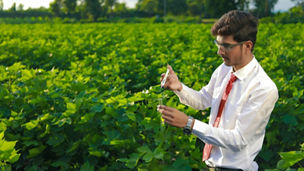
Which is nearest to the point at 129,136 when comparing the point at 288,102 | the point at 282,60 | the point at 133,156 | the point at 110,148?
the point at 110,148

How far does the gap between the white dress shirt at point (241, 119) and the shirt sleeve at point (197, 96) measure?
0.60ft

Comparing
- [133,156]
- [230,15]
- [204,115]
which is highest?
[230,15]

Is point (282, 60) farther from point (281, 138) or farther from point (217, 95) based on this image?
point (217, 95)

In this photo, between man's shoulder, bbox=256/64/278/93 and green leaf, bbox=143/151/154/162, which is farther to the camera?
man's shoulder, bbox=256/64/278/93

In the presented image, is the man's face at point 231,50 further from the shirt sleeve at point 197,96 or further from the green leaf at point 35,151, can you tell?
the green leaf at point 35,151

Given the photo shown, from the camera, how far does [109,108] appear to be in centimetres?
254

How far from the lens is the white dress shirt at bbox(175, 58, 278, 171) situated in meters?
2.16

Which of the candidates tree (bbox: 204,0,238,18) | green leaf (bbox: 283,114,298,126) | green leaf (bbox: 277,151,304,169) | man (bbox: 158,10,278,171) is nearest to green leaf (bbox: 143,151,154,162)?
man (bbox: 158,10,278,171)

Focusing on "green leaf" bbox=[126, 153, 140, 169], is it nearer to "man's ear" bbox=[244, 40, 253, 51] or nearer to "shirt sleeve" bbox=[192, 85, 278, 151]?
"shirt sleeve" bbox=[192, 85, 278, 151]

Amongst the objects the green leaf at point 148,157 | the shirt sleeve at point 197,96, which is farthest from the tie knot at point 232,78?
the green leaf at point 148,157

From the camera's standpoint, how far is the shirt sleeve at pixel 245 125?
84.4 inches

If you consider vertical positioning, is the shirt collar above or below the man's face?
below

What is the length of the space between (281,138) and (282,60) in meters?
2.35

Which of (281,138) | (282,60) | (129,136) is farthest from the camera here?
(282,60)
